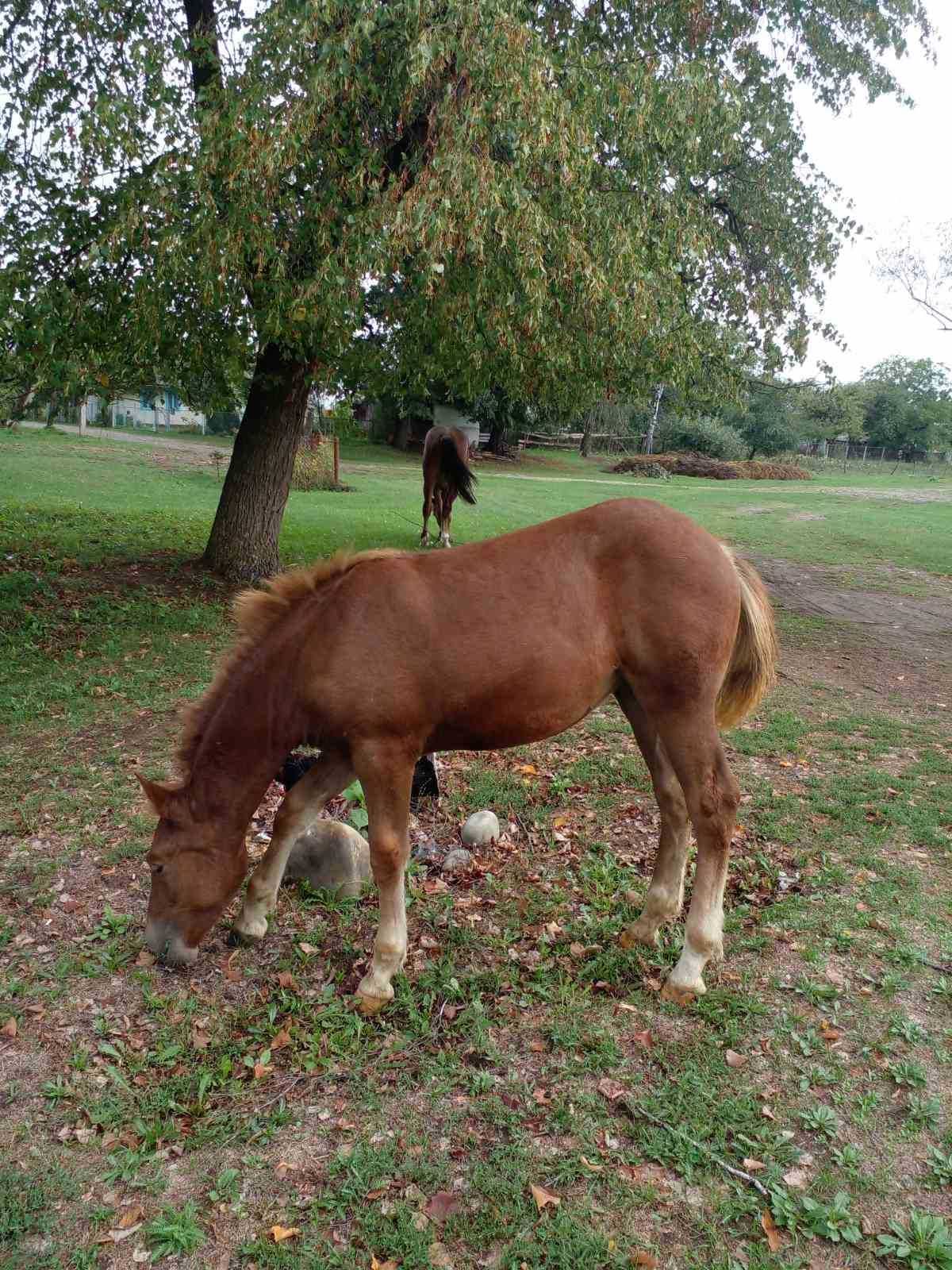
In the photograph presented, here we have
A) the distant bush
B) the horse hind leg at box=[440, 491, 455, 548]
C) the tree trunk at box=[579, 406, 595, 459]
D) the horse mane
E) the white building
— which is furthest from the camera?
the distant bush

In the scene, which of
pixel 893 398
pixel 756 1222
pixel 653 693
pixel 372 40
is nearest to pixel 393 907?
pixel 653 693

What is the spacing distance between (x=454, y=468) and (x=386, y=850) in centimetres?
1026

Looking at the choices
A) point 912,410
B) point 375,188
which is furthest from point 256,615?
point 912,410

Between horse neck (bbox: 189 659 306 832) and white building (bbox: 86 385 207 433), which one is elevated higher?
white building (bbox: 86 385 207 433)

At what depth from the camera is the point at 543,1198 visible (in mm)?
2582

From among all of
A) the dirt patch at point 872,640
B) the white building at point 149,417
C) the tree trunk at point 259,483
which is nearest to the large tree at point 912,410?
the white building at point 149,417

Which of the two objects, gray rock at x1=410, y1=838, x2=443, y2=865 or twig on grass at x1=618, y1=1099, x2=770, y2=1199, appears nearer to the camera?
twig on grass at x1=618, y1=1099, x2=770, y2=1199

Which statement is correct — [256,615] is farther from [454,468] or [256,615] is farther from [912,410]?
[912,410]

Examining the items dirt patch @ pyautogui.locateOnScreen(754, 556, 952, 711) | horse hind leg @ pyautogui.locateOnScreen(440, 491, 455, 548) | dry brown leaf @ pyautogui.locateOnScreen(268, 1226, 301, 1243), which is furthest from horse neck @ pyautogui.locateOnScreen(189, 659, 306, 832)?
horse hind leg @ pyautogui.locateOnScreen(440, 491, 455, 548)

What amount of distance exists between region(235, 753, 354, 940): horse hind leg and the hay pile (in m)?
37.0

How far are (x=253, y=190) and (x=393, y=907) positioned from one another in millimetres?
5346

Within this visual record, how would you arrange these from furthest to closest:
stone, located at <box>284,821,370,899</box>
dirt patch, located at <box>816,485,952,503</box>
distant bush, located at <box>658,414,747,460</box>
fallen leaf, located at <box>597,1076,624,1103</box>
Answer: distant bush, located at <box>658,414,747,460</box> → dirt patch, located at <box>816,485,952,503</box> → stone, located at <box>284,821,370,899</box> → fallen leaf, located at <box>597,1076,624,1103</box>

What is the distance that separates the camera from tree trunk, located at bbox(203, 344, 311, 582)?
9.98 metres

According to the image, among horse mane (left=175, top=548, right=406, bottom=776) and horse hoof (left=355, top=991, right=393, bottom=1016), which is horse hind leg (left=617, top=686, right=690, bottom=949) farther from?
horse mane (left=175, top=548, right=406, bottom=776)
